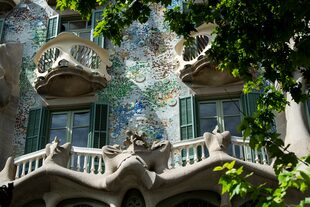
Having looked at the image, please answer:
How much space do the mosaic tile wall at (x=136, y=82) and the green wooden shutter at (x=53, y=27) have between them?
21cm

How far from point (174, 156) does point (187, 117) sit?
136 centimetres

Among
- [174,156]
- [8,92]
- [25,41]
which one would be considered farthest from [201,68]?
[25,41]

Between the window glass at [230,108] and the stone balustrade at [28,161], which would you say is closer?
the stone balustrade at [28,161]

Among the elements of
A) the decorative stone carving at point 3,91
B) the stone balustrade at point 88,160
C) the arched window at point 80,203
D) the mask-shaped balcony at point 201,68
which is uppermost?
the mask-shaped balcony at point 201,68

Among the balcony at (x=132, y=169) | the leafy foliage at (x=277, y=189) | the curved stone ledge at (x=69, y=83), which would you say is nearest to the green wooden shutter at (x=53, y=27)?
the curved stone ledge at (x=69, y=83)

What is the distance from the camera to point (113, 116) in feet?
47.3

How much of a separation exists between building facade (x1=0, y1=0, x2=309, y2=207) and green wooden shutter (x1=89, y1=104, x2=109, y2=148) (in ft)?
0.08

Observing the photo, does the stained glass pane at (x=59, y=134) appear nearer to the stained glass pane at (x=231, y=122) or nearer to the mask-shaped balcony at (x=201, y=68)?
the mask-shaped balcony at (x=201, y=68)

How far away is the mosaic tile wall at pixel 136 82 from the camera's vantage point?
14195mm

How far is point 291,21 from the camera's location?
8.24 m

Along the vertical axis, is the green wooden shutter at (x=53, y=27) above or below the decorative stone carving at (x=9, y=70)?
above

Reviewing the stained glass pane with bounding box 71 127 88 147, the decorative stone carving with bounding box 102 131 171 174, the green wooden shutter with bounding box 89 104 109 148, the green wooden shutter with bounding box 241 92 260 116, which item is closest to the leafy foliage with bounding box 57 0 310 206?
the decorative stone carving with bounding box 102 131 171 174

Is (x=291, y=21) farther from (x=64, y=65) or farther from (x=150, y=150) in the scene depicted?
(x=64, y=65)

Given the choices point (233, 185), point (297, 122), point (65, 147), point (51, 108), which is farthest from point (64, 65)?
point (233, 185)
